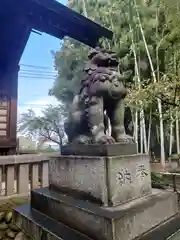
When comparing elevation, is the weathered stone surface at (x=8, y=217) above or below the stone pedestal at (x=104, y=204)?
below

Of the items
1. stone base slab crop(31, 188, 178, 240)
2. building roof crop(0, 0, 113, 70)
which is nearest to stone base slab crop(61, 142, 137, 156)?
stone base slab crop(31, 188, 178, 240)

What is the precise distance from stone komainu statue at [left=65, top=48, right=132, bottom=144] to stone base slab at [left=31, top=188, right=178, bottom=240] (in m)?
0.48

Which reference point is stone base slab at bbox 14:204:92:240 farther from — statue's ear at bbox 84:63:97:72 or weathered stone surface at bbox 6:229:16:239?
A: statue's ear at bbox 84:63:97:72

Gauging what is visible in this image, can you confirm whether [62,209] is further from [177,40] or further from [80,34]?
[177,40]

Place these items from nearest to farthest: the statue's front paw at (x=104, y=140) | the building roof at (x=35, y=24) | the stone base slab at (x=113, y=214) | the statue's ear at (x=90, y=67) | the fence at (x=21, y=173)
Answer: the stone base slab at (x=113, y=214) < the statue's front paw at (x=104, y=140) < the statue's ear at (x=90, y=67) < the fence at (x=21, y=173) < the building roof at (x=35, y=24)

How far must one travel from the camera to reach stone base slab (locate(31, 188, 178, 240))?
1277 mm

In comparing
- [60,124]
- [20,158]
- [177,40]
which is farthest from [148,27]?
[60,124]

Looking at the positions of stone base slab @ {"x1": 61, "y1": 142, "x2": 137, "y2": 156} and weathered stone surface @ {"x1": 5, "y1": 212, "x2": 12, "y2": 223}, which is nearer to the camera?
stone base slab @ {"x1": 61, "y1": 142, "x2": 137, "y2": 156}

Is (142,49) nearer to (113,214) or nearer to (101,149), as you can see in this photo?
(101,149)

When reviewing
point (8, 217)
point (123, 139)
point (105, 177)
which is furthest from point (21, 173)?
point (105, 177)

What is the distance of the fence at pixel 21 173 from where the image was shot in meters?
2.97

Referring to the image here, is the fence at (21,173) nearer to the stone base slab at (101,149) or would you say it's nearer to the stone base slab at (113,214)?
the stone base slab at (113,214)

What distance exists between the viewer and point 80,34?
17.7 ft

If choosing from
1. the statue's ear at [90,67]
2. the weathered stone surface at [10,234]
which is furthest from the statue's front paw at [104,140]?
the weathered stone surface at [10,234]
